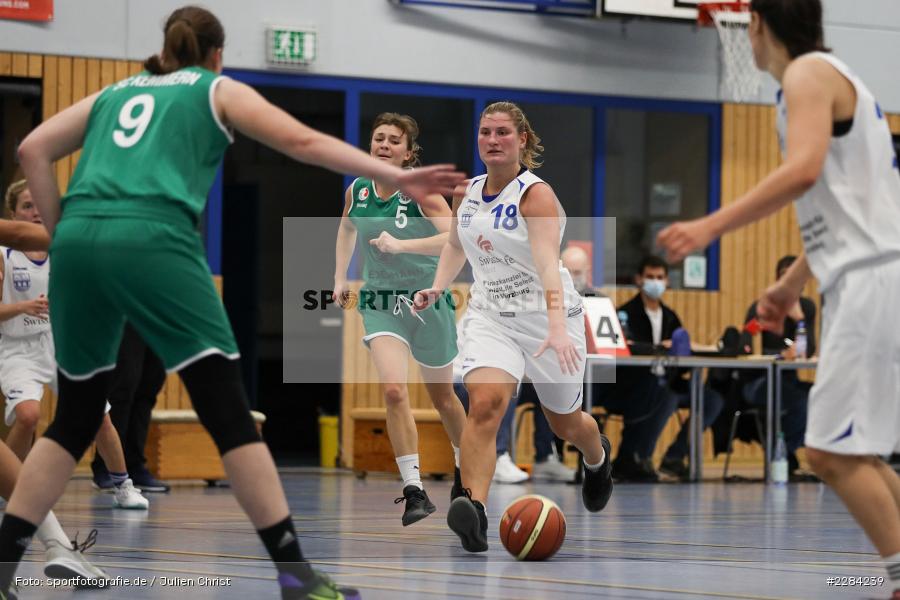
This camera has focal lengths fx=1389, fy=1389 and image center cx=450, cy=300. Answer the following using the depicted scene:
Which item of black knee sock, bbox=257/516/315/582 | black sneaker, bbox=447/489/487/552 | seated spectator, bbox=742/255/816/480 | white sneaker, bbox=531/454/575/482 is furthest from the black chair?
black knee sock, bbox=257/516/315/582

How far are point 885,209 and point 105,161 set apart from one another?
2.30 metres

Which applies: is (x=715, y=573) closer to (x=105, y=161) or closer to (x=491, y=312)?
(x=491, y=312)

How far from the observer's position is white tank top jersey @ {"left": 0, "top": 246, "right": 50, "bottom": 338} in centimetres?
864

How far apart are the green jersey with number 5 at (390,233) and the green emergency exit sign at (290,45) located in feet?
20.5

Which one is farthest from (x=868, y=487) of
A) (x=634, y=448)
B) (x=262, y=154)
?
(x=262, y=154)

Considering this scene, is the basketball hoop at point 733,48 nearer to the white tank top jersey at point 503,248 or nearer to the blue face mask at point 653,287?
the blue face mask at point 653,287

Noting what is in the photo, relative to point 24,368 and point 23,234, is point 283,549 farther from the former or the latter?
point 24,368

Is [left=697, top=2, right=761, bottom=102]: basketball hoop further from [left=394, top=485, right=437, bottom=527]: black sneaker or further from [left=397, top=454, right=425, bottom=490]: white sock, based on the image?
[left=394, top=485, right=437, bottom=527]: black sneaker

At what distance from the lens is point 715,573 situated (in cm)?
529

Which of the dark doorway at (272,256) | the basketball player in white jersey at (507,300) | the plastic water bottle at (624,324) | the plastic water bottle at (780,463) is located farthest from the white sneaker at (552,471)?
the basketball player in white jersey at (507,300)

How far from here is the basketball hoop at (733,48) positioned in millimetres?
14445

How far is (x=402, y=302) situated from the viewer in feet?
24.2

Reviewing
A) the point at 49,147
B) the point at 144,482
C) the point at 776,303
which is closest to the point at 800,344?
the point at 144,482

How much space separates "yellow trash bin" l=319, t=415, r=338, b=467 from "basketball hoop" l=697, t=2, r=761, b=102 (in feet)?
18.3
